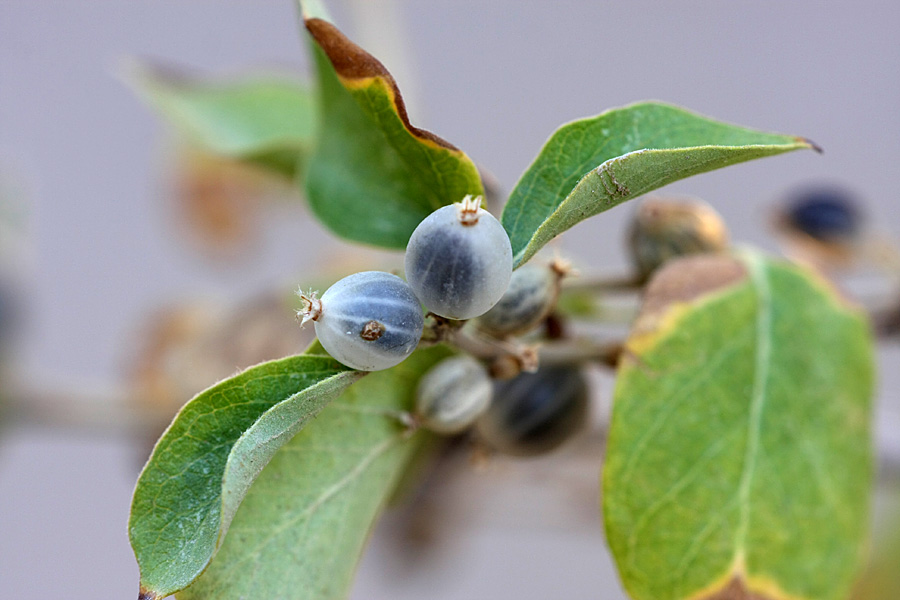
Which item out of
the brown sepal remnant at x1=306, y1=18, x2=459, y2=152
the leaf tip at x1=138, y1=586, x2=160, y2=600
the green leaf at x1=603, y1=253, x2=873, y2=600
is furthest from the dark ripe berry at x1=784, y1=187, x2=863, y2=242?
the leaf tip at x1=138, y1=586, x2=160, y2=600

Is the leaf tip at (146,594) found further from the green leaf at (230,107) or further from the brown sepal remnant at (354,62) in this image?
the green leaf at (230,107)

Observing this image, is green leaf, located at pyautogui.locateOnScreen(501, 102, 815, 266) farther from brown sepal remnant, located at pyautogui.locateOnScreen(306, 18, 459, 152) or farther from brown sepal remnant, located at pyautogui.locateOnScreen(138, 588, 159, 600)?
brown sepal remnant, located at pyautogui.locateOnScreen(138, 588, 159, 600)

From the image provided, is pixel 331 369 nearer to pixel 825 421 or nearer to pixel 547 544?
pixel 825 421

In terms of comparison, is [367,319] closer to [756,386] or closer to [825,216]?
[756,386]

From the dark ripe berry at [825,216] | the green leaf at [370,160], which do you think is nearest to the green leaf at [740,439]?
the green leaf at [370,160]

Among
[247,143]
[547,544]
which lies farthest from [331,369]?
[547,544]
